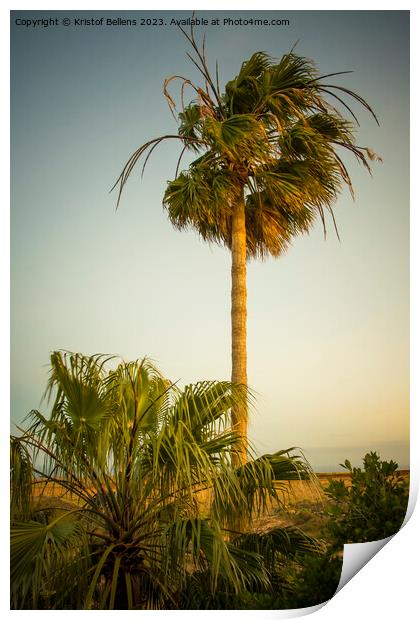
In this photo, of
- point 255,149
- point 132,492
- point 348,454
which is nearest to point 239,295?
point 255,149

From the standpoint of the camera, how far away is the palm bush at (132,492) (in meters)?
3.93

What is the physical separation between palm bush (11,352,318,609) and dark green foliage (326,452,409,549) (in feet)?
0.86

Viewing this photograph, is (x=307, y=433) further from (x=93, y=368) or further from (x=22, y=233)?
(x=22, y=233)

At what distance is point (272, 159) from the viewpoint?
16.1 feet

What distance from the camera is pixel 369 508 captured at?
4.11 m

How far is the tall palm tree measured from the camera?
15.7 ft

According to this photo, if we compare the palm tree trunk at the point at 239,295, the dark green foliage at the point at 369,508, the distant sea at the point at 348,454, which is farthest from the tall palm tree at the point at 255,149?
the dark green foliage at the point at 369,508

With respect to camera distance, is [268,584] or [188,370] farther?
[188,370]

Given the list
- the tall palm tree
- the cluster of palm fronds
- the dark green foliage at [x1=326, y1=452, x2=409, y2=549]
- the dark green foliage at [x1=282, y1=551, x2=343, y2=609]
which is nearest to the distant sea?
the dark green foliage at [x1=326, y1=452, x2=409, y2=549]

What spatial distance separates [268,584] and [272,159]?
2619mm

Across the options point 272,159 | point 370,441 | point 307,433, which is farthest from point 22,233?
point 370,441

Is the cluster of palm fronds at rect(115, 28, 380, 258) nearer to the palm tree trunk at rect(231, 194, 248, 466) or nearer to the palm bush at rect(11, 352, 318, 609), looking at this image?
the palm tree trunk at rect(231, 194, 248, 466)

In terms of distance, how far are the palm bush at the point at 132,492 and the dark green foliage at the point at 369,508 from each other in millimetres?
261
